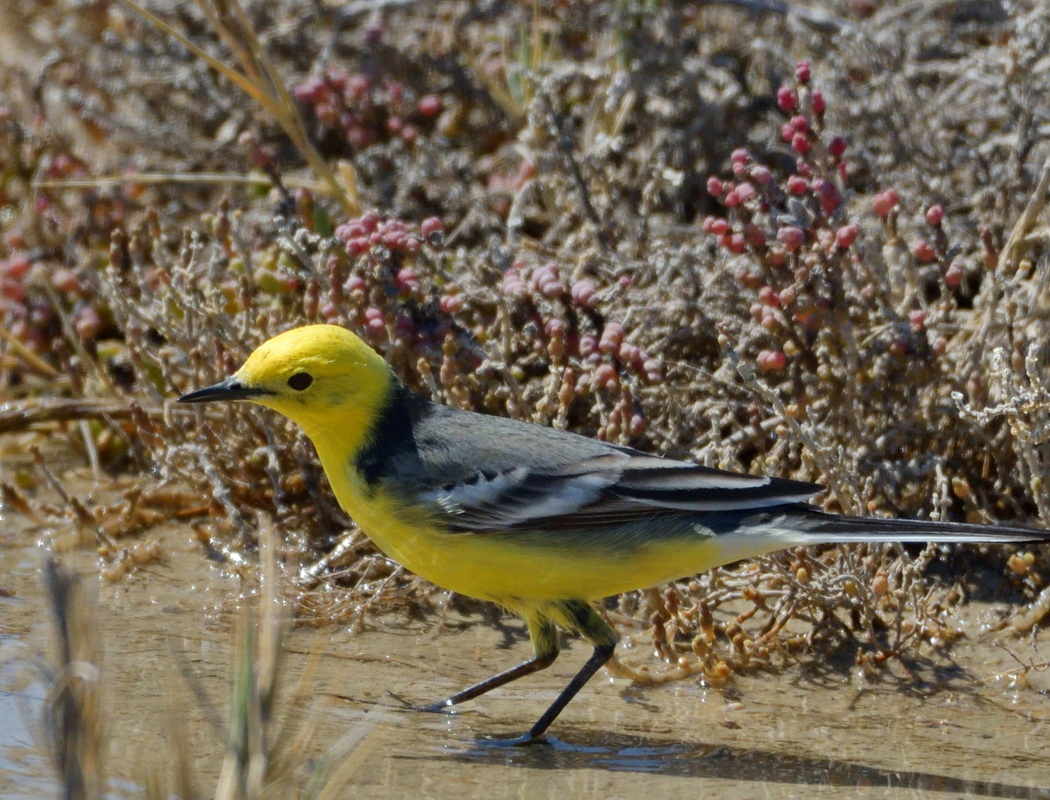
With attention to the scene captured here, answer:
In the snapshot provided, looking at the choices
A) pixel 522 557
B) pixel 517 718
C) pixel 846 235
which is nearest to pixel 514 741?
pixel 517 718

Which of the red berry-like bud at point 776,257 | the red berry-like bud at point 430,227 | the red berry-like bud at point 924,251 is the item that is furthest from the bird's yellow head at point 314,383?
the red berry-like bud at point 924,251

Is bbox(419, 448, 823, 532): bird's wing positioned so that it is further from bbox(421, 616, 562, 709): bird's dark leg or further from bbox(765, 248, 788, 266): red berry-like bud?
bbox(765, 248, 788, 266): red berry-like bud

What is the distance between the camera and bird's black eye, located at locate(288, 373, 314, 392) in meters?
5.28

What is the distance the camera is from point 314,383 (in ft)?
17.4

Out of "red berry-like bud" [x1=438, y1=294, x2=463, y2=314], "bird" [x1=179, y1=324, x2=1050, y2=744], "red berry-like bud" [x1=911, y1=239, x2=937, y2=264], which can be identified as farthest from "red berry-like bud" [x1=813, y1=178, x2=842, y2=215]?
"red berry-like bud" [x1=438, y1=294, x2=463, y2=314]

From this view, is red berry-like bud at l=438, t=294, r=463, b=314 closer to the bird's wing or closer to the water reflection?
the bird's wing

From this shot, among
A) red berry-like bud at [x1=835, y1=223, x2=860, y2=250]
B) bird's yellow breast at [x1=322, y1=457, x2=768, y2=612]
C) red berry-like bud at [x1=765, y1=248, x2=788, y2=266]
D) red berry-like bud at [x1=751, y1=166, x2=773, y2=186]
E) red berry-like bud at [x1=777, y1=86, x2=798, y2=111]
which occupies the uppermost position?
red berry-like bud at [x1=777, y1=86, x2=798, y2=111]

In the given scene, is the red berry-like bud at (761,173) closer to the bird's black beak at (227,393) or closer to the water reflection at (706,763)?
the bird's black beak at (227,393)

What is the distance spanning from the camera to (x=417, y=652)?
5.97 m

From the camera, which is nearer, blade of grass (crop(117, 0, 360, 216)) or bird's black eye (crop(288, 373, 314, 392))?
bird's black eye (crop(288, 373, 314, 392))

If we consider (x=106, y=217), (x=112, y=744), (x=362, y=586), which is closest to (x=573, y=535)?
(x=362, y=586)

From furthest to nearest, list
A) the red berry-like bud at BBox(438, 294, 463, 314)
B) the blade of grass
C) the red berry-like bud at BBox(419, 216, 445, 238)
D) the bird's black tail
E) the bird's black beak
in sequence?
the blade of grass → the red berry-like bud at BBox(419, 216, 445, 238) → the red berry-like bud at BBox(438, 294, 463, 314) → the bird's black beak → the bird's black tail

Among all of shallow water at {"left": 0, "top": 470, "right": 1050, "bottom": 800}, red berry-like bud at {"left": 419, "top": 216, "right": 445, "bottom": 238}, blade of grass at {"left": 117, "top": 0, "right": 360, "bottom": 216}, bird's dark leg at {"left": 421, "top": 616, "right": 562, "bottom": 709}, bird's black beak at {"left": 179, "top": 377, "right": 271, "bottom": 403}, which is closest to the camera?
shallow water at {"left": 0, "top": 470, "right": 1050, "bottom": 800}

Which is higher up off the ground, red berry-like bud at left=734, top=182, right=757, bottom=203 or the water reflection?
red berry-like bud at left=734, top=182, right=757, bottom=203
